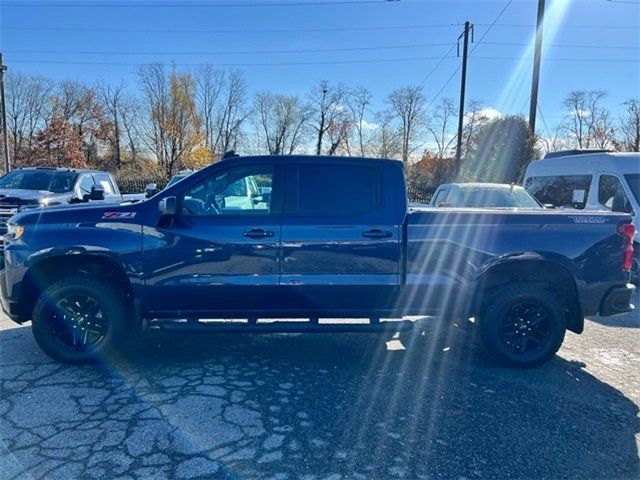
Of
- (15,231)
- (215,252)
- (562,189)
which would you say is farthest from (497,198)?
(15,231)

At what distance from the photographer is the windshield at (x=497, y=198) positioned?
29.1 ft

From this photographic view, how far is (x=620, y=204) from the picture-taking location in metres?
8.08

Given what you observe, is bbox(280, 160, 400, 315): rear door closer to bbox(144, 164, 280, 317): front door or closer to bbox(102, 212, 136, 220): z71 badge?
bbox(144, 164, 280, 317): front door

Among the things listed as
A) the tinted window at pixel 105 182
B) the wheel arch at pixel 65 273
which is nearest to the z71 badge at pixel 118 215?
the wheel arch at pixel 65 273

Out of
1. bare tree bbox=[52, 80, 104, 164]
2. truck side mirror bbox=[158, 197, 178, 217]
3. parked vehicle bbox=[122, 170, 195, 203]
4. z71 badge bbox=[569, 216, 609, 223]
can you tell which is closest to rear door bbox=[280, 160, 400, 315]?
A: truck side mirror bbox=[158, 197, 178, 217]

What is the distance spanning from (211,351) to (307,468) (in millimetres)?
2191

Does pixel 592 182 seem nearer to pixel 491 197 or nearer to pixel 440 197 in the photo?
pixel 491 197

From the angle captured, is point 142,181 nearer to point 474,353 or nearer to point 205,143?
point 205,143

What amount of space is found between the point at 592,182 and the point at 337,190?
7306 mm

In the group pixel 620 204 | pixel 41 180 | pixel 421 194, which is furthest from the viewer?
pixel 421 194

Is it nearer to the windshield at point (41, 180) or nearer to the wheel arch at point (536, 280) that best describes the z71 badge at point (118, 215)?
the wheel arch at point (536, 280)

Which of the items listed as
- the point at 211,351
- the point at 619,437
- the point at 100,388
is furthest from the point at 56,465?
the point at 619,437

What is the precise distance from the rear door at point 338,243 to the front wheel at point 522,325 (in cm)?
102

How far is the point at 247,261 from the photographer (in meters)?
4.09
